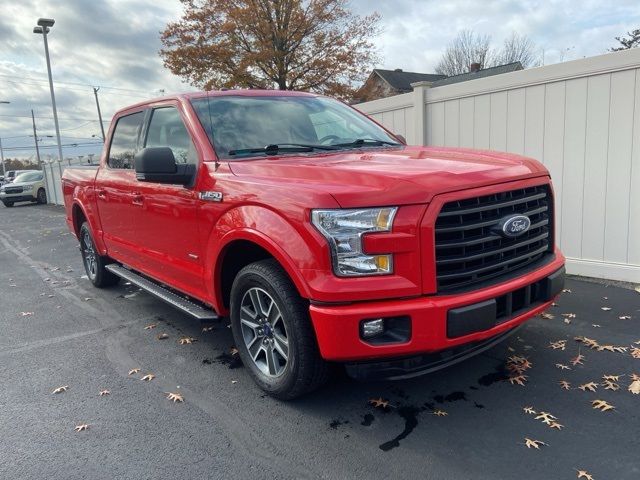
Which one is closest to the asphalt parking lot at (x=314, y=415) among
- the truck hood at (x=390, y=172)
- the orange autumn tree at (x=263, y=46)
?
the truck hood at (x=390, y=172)

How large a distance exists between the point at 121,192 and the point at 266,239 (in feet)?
8.18

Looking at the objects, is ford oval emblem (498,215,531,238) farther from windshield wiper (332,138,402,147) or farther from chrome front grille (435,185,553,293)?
windshield wiper (332,138,402,147)

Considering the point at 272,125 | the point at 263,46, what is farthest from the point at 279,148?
the point at 263,46

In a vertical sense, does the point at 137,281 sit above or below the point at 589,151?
below

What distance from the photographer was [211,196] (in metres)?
3.38

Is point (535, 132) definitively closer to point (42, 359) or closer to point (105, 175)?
point (105, 175)

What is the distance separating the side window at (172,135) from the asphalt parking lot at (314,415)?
1.59 m

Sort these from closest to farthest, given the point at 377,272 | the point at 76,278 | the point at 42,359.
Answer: the point at 377,272 → the point at 42,359 → the point at 76,278

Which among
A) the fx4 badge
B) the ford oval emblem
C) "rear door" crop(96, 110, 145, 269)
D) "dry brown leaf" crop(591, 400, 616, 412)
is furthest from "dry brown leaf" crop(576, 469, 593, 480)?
"rear door" crop(96, 110, 145, 269)

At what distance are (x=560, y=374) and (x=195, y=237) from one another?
270 centimetres

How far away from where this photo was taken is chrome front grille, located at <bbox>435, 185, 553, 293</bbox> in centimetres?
266

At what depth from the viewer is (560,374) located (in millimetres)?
3461

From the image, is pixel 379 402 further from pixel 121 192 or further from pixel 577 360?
pixel 121 192

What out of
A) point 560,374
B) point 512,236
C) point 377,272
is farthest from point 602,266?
point 377,272
